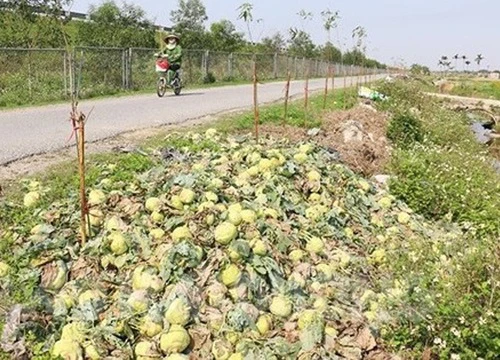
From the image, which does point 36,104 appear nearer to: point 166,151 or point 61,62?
point 61,62

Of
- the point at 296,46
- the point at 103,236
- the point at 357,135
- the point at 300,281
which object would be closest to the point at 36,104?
the point at 357,135

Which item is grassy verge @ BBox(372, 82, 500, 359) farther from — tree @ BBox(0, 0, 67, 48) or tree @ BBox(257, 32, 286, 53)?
tree @ BBox(257, 32, 286, 53)

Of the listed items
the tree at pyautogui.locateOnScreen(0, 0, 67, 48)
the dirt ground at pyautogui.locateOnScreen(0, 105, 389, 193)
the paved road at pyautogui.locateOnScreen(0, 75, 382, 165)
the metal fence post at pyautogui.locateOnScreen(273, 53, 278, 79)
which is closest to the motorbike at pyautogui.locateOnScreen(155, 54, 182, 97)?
the paved road at pyautogui.locateOnScreen(0, 75, 382, 165)

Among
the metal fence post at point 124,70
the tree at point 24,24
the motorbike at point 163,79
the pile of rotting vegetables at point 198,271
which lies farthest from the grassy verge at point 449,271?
the tree at point 24,24

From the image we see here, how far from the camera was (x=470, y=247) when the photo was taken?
479cm

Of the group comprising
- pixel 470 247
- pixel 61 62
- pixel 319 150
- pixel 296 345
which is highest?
pixel 61 62

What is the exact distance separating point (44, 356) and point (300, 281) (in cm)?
190

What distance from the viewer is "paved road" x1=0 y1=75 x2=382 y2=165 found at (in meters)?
8.05

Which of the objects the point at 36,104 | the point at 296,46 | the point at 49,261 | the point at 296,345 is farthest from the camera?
the point at 296,46

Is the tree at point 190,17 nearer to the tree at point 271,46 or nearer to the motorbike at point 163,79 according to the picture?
the tree at point 271,46

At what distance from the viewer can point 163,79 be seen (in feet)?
54.6

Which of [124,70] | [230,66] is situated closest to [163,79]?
[124,70]

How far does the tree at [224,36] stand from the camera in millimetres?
37072

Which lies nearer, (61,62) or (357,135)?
(357,135)
